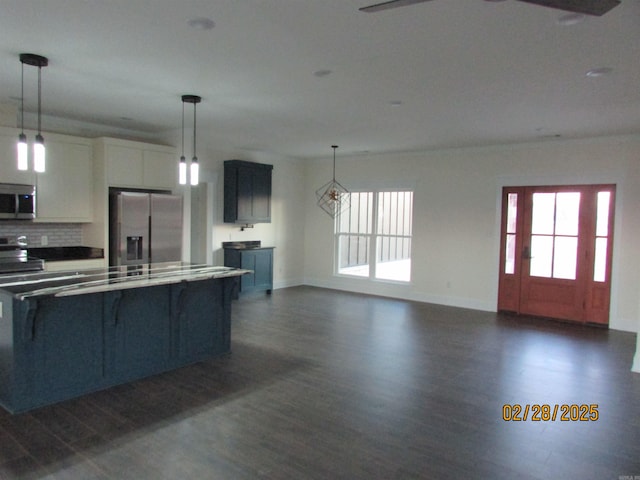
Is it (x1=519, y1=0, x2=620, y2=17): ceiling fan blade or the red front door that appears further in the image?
the red front door

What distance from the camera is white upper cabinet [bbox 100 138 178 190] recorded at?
5707mm

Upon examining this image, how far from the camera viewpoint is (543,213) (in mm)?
6621

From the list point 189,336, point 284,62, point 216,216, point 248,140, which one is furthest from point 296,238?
point 284,62

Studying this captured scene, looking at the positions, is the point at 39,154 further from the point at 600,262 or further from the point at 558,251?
the point at 600,262

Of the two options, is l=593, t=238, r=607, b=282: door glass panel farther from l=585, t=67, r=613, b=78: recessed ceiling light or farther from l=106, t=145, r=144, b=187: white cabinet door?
l=106, t=145, r=144, b=187: white cabinet door

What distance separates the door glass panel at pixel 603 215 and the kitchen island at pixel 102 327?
5.15m

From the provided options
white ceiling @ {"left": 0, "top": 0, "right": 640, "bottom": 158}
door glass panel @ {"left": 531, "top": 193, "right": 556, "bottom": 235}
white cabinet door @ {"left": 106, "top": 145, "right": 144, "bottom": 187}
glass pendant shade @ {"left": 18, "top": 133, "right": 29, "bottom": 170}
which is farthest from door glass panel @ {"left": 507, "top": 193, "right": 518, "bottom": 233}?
glass pendant shade @ {"left": 18, "top": 133, "right": 29, "bottom": 170}

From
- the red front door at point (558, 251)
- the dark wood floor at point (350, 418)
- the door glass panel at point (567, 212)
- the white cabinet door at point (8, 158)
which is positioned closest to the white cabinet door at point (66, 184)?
the white cabinet door at point (8, 158)

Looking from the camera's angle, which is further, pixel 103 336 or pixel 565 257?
pixel 565 257

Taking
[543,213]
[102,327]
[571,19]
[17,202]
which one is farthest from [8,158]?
[543,213]

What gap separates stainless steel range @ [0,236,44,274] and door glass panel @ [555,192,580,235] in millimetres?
6891

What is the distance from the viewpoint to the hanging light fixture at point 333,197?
29.0 feet

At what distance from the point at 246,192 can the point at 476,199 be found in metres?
3.90

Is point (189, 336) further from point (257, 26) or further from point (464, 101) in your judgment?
point (464, 101)
